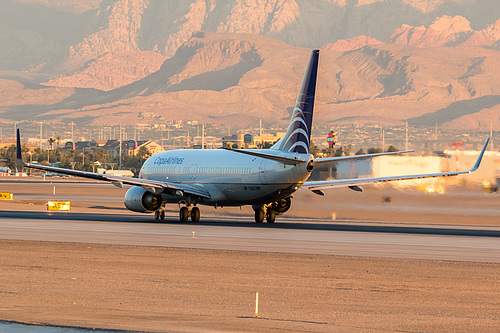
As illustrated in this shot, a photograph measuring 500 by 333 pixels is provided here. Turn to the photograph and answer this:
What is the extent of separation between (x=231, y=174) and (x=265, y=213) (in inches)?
147

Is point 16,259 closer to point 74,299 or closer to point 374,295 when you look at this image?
point 74,299

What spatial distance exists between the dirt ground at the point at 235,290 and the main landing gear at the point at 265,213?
17.1 meters

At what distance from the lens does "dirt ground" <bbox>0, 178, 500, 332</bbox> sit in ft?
66.4

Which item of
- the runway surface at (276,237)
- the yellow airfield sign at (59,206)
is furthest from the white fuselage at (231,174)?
the yellow airfield sign at (59,206)

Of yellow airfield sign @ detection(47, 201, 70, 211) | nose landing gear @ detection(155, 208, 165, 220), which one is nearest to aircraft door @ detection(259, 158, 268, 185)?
nose landing gear @ detection(155, 208, 165, 220)

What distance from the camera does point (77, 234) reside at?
141 feet

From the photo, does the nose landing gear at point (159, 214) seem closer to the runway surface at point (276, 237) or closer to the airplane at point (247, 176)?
the airplane at point (247, 176)

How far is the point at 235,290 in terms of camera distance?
1002 inches

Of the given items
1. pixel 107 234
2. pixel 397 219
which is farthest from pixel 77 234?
pixel 397 219

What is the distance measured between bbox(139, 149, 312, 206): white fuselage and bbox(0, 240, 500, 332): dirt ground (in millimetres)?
12960

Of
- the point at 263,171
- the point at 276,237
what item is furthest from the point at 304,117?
the point at 276,237

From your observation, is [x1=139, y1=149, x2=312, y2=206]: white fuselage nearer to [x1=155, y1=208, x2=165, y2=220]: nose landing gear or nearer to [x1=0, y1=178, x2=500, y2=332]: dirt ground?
[x1=155, y1=208, x2=165, y2=220]: nose landing gear

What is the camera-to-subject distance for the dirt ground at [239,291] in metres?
20.2

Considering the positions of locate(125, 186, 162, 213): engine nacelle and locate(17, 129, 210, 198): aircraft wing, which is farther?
locate(125, 186, 162, 213): engine nacelle
